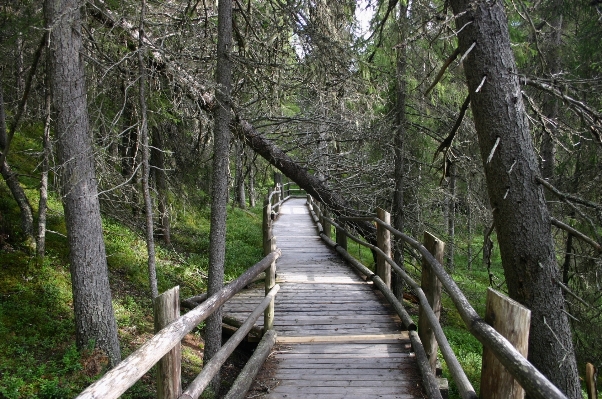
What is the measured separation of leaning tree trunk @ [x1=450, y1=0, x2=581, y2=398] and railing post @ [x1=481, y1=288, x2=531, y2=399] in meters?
1.60

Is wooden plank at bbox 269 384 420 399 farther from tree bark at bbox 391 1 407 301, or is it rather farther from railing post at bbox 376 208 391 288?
tree bark at bbox 391 1 407 301

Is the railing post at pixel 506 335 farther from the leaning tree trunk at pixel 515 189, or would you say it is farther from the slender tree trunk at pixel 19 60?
the slender tree trunk at pixel 19 60

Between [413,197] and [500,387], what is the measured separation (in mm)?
8587

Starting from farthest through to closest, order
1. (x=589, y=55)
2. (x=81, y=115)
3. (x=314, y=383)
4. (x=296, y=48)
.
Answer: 1. (x=589, y=55)
2. (x=296, y=48)
3. (x=81, y=115)
4. (x=314, y=383)

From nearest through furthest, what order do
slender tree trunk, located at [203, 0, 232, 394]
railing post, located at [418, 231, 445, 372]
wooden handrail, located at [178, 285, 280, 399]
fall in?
wooden handrail, located at [178, 285, 280, 399], railing post, located at [418, 231, 445, 372], slender tree trunk, located at [203, 0, 232, 394]

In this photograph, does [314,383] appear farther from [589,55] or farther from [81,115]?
[589,55]

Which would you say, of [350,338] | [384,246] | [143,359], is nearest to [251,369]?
[350,338]

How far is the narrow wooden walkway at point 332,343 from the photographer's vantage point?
4.27 metres

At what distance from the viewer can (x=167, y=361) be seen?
284 cm

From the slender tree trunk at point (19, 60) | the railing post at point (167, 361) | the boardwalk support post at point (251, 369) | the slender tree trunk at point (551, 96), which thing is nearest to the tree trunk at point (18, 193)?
the slender tree trunk at point (19, 60)

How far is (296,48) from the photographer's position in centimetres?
848

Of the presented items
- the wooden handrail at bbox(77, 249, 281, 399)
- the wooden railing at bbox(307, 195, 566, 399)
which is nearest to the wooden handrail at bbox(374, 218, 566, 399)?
the wooden railing at bbox(307, 195, 566, 399)

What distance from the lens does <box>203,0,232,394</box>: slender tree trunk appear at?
615 cm

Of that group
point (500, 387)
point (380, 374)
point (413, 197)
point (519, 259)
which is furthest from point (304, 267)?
point (500, 387)
